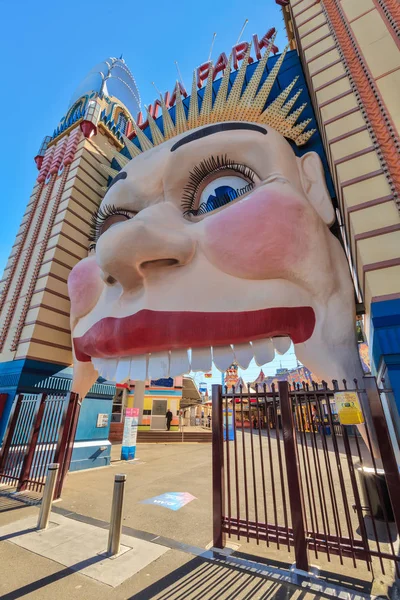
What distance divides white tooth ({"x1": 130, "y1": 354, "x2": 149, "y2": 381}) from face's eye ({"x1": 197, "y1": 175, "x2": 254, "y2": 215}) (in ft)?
5.16

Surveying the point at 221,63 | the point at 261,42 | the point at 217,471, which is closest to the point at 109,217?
the point at 217,471

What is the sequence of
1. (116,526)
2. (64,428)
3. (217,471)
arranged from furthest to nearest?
(64,428) < (217,471) < (116,526)

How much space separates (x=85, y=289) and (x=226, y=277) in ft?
5.67

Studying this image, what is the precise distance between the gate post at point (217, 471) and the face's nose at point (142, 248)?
5.49ft

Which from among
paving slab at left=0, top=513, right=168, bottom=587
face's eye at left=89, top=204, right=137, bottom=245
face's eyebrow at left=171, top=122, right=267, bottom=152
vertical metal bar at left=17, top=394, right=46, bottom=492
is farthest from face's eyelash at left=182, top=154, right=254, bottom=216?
vertical metal bar at left=17, top=394, right=46, bottom=492

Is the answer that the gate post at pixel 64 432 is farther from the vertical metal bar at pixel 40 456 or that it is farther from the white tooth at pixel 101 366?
the white tooth at pixel 101 366

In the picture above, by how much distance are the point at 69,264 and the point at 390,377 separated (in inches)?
250

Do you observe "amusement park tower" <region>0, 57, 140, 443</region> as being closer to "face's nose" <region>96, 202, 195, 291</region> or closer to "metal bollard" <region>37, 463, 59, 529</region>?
"metal bollard" <region>37, 463, 59, 529</region>

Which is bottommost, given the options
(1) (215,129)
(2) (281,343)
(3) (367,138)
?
(2) (281,343)

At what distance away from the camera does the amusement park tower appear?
5852 millimetres

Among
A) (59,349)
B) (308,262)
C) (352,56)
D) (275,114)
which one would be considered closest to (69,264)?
(59,349)

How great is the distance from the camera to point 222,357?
2439mm

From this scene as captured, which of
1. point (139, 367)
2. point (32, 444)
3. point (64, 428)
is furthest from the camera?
point (32, 444)

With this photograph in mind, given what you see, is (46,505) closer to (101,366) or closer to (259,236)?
(101,366)
